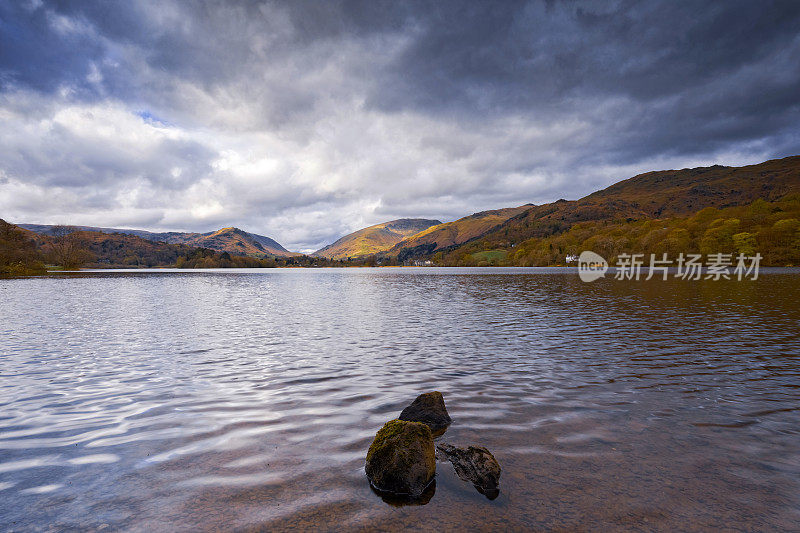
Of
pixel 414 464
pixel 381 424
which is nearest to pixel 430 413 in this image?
pixel 381 424

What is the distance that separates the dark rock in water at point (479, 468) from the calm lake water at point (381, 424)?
235mm

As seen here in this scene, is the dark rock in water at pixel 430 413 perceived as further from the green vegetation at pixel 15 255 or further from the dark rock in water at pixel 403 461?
the green vegetation at pixel 15 255

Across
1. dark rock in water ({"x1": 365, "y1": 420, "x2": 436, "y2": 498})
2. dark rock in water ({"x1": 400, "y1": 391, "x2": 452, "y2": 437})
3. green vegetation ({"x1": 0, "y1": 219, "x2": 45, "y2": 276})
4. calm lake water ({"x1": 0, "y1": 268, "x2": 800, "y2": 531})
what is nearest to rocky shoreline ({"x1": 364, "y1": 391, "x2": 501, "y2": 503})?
dark rock in water ({"x1": 365, "y1": 420, "x2": 436, "y2": 498})

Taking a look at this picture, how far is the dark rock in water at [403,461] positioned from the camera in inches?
288

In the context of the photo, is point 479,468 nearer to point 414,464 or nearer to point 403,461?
point 414,464

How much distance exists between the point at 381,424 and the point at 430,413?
1.46 metres

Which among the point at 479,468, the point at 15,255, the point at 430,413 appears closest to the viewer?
the point at 479,468

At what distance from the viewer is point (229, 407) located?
40.2ft

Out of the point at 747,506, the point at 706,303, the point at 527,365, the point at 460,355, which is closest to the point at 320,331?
the point at 460,355

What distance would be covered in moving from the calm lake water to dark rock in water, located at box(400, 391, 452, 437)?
565 mm

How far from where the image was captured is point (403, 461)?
7480mm

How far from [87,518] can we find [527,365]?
1575cm

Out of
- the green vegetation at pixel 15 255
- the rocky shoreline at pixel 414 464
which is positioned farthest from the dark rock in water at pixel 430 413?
the green vegetation at pixel 15 255

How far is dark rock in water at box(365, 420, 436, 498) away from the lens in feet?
24.0
